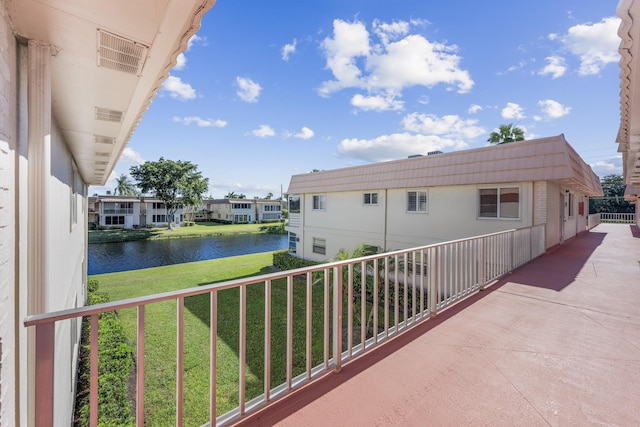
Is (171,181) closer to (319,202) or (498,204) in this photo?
(319,202)

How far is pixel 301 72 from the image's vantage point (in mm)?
11789

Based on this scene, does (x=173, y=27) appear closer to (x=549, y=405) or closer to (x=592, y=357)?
(x=549, y=405)

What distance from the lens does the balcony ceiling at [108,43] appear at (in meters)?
1.31

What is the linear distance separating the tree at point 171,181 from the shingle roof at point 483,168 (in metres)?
26.9

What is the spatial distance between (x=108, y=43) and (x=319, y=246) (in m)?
14.8

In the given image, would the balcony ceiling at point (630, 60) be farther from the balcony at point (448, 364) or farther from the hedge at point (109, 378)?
the hedge at point (109, 378)

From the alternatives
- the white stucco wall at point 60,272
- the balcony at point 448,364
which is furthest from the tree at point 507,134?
the white stucco wall at point 60,272

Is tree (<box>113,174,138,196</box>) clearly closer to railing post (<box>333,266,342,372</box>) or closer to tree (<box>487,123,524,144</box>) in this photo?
tree (<box>487,123,524,144</box>)

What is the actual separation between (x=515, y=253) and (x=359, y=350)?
5141 millimetres

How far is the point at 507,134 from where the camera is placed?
18062mm

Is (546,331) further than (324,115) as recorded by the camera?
No

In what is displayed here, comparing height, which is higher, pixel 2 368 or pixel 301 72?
pixel 301 72

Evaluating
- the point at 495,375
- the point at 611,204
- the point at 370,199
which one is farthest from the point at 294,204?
the point at 611,204

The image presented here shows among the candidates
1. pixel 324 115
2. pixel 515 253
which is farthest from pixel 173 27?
pixel 324 115
